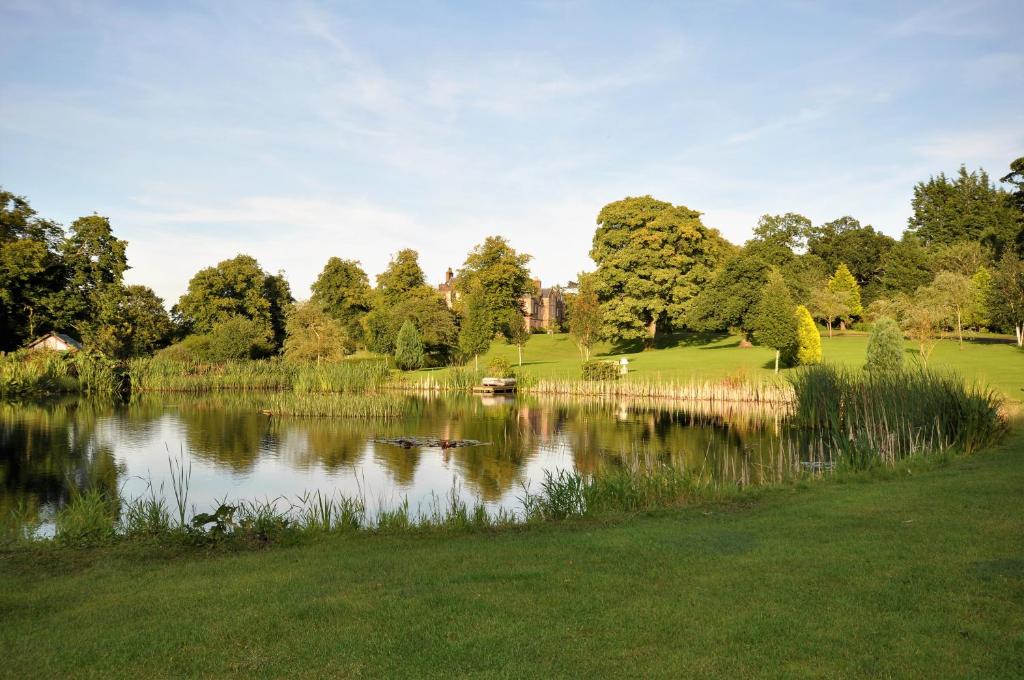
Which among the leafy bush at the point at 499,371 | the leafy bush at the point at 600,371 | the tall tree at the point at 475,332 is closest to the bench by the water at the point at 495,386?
the leafy bush at the point at 499,371

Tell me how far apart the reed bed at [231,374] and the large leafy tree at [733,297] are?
22057 mm

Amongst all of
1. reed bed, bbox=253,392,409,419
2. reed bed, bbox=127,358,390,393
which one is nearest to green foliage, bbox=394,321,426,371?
reed bed, bbox=127,358,390,393

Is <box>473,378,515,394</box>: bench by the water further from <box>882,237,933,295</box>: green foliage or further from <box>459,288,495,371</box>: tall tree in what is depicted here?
<box>882,237,933,295</box>: green foliage

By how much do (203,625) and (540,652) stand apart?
2.84 m

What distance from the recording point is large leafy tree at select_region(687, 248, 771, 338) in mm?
49875

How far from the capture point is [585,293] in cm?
5072

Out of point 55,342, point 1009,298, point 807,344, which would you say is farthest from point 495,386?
point 1009,298

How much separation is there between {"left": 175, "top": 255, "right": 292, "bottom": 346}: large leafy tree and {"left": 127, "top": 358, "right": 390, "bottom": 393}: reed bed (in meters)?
16.2

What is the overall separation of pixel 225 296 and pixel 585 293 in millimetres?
33898

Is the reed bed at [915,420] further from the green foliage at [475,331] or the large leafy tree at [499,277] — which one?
the large leafy tree at [499,277]

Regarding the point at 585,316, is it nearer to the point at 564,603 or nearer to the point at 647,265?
the point at 647,265

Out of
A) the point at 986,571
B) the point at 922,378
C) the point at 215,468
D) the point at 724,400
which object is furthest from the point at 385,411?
the point at 986,571

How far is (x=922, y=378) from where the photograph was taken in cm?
1762

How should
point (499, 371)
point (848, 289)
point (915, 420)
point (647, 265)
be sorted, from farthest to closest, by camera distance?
1. point (848, 289)
2. point (647, 265)
3. point (499, 371)
4. point (915, 420)
